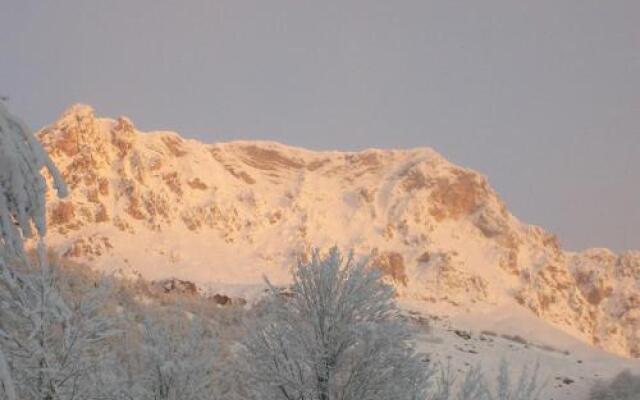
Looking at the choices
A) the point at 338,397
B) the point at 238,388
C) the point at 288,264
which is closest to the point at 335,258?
the point at 338,397

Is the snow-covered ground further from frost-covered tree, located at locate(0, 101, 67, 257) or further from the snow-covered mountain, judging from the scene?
frost-covered tree, located at locate(0, 101, 67, 257)

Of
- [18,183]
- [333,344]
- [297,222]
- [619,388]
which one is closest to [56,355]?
[333,344]

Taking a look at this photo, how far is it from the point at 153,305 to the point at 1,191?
2784cm

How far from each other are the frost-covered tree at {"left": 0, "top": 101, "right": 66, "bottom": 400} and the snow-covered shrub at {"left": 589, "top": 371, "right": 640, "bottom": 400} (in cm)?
2518

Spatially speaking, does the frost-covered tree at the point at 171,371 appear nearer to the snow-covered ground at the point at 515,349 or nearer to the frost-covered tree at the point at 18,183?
the snow-covered ground at the point at 515,349

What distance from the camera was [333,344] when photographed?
9352mm

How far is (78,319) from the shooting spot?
40.0ft

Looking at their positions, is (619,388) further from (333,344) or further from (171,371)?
(333,344)

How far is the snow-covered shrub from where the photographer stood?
2605 centimetres

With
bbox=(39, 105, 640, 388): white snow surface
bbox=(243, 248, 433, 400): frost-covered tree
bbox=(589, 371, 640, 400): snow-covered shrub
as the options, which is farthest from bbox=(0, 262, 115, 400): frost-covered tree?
bbox=(39, 105, 640, 388): white snow surface

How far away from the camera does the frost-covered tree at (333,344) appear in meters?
8.98

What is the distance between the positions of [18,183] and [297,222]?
50911 mm

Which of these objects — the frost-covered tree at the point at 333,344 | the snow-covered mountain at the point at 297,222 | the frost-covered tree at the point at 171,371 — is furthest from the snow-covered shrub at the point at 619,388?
the snow-covered mountain at the point at 297,222

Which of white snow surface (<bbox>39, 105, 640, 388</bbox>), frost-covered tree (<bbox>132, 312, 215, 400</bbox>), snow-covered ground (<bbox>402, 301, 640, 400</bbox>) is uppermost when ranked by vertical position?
white snow surface (<bbox>39, 105, 640, 388</bbox>)
